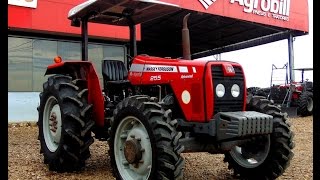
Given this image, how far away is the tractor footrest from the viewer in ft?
10.8

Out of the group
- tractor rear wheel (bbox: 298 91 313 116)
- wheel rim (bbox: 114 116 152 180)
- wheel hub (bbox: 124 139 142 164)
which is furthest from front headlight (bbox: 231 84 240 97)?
tractor rear wheel (bbox: 298 91 313 116)

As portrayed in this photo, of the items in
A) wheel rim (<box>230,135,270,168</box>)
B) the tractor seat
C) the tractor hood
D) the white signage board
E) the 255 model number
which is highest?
the white signage board

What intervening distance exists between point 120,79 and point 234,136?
2.04 metres

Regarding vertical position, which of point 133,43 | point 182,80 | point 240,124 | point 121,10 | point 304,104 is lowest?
point 304,104

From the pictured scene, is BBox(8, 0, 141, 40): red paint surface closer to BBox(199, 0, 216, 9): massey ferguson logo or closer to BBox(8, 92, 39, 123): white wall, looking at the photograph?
BBox(8, 92, 39, 123): white wall

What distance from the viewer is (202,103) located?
361 centimetres

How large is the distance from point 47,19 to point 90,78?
7069mm

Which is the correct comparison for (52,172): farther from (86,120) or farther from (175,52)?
(175,52)

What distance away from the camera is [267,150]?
383 centimetres

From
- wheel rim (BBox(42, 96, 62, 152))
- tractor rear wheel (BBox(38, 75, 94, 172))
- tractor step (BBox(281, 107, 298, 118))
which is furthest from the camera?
tractor step (BBox(281, 107, 298, 118))

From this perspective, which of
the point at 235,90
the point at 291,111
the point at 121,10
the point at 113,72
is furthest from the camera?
the point at 291,111

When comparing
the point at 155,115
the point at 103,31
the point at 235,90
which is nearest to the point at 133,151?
the point at 155,115

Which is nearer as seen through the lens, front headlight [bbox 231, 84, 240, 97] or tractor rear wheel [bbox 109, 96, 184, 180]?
tractor rear wheel [bbox 109, 96, 184, 180]

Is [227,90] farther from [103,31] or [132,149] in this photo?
[103,31]
